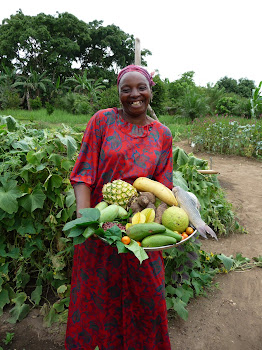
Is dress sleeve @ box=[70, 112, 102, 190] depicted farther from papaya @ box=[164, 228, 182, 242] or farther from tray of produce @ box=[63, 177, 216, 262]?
papaya @ box=[164, 228, 182, 242]

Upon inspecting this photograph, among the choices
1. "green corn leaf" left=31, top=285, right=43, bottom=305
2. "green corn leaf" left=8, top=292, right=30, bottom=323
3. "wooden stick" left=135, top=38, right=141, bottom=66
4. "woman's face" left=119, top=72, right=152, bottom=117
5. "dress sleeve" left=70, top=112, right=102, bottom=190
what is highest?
"wooden stick" left=135, top=38, right=141, bottom=66

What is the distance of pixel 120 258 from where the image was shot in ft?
5.33

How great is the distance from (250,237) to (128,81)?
304 centimetres

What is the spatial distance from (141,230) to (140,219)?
62 mm

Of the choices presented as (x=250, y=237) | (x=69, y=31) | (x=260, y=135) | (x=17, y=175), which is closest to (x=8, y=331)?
(x=17, y=175)

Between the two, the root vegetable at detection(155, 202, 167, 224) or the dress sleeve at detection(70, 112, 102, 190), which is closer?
the root vegetable at detection(155, 202, 167, 224)

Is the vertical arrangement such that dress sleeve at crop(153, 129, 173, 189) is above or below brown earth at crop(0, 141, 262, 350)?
above

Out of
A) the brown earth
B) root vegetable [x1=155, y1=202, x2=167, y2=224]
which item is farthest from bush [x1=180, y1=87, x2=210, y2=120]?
root vegetable [x1=155, y1=202, x2=167, y2=224]

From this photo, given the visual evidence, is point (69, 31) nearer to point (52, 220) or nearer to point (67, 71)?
point (67, 71)

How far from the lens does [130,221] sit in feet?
4.33

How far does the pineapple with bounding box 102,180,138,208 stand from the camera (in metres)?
1.39

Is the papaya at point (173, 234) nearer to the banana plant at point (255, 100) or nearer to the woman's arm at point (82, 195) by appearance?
the woman's arm at point (82, 195)

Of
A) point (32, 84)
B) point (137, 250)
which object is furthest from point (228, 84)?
point (137, 250)

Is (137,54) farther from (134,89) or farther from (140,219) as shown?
(140,219)
